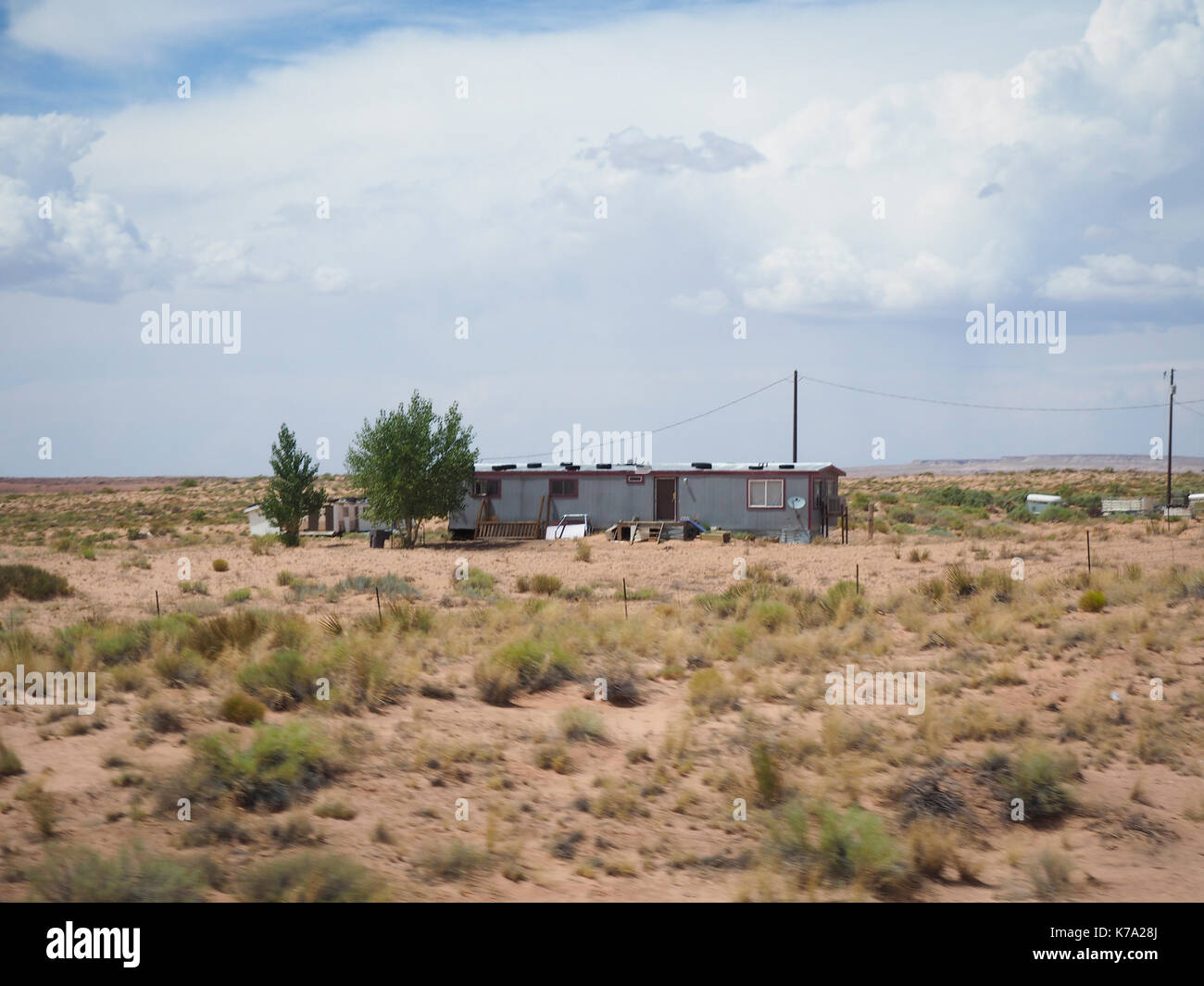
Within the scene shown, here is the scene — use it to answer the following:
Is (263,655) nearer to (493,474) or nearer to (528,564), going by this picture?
(528,564)

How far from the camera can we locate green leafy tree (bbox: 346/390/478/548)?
35.5 m

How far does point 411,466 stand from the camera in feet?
117

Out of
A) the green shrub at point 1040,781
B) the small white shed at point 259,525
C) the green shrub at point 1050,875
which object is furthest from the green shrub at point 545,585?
the small white shed at point 259,525

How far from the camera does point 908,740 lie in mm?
10719

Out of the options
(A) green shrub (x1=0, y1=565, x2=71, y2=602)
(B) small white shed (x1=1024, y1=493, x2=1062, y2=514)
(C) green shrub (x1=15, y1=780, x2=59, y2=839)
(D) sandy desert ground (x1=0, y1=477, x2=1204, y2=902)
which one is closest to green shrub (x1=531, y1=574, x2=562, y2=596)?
(D) sandy desert ground (x1=0, y1=477, x2=1204, y2=902)

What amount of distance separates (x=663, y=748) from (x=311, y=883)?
4.72 meters

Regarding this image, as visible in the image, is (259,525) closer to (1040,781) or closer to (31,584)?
(31,584)

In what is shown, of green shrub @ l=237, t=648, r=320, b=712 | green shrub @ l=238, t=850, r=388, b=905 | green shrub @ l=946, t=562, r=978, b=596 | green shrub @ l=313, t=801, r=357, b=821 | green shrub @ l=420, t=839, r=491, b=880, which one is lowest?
green shrub @ l=420, t=839, r=491, b=880

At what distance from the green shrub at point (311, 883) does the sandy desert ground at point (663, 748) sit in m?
0.03

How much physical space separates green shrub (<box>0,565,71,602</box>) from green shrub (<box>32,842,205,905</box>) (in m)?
16.9

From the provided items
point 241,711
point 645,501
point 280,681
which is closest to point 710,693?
point 280,681

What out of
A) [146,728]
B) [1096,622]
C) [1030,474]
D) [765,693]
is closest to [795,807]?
[765,693]

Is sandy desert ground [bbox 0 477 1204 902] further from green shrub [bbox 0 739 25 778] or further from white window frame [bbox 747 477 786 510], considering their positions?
white window frame [bbox 747 477 786 510]
